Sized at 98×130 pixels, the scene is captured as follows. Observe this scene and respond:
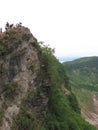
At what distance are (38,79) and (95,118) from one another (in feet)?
276

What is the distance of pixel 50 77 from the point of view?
53875 millimetres

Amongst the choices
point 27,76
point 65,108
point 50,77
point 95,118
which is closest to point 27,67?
point 27,76

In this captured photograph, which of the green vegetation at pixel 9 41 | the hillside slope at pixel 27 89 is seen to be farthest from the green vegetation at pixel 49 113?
the green vegetation at pixel 9 41

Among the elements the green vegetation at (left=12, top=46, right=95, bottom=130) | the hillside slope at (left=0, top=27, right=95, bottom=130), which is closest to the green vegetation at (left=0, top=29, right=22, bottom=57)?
the hillside slope at (left=0, top=27, right=95, bottom=130)

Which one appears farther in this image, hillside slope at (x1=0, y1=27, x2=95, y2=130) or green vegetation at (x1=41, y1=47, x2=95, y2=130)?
green vegetation at (x1=41, y1=47, x2=95, y2=130)

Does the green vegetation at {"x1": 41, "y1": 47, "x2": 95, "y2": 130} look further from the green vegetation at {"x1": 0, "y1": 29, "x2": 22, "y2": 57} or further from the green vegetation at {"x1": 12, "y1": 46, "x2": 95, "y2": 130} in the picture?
the green vegetation at {"x1": 0, "y1": 29, "x2": 22, "y2": 57}

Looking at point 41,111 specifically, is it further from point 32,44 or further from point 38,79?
point 32,44

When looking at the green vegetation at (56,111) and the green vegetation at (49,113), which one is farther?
the green vegetation at (56,111)

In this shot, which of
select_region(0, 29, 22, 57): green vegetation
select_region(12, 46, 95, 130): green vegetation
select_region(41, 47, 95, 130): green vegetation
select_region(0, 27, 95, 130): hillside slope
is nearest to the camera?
select_region(0, 27, 95, 130): hillside slope

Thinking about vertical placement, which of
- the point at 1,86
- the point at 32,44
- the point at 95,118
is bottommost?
the point at 95,118

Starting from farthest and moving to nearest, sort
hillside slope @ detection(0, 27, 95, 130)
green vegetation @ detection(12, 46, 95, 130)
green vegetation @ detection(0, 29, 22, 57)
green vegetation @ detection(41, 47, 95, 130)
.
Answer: green vegetation @ detection(41, 47, 95, 130) → green vegetation @ detection(12, 46, 95, 130) → green vegetation @ detection(0, 29, 22, 57) → hillside slope @ detection(0, 27, 95, 130)

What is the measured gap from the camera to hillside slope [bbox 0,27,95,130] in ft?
153

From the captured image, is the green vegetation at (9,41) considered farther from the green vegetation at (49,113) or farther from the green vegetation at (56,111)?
the green vegetation at (56,111)

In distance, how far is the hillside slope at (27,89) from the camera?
153 feet
